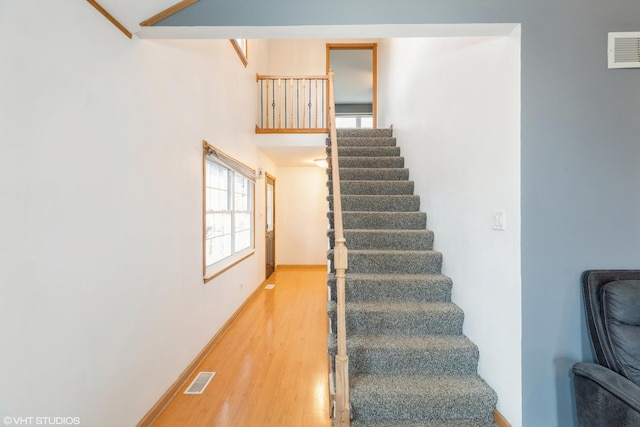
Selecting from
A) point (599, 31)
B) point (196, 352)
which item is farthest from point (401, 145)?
point (196, 352)

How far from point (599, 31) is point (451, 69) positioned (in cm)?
95

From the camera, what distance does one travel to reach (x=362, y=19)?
5.18 ft

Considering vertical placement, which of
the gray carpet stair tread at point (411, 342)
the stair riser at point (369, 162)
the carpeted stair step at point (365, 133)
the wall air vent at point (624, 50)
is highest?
the carpeted stair step at point (365, 133)

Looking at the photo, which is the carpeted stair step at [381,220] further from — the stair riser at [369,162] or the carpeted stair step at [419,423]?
the carpeted stair step at [419,423]

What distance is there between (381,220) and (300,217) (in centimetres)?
359

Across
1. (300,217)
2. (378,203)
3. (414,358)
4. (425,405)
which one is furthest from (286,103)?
(425,405)

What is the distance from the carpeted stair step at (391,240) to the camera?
9.29ft

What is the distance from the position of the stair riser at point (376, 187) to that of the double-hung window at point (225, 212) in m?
1.29

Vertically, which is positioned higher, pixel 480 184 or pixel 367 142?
pixel 367 142

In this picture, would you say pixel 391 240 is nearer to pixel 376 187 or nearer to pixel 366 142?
pixel 376 187

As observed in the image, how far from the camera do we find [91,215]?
1406mm

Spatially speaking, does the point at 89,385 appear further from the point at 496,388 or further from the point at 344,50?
the point at 344,50

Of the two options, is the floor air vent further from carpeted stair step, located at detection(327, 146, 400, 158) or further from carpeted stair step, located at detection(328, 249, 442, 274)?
carpeted stair step, located at detection(327, 146, 400, 158)

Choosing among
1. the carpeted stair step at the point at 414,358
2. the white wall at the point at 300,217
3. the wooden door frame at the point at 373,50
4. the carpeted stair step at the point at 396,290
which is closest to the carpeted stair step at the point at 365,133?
the wooden door frame at the point at 373,50
